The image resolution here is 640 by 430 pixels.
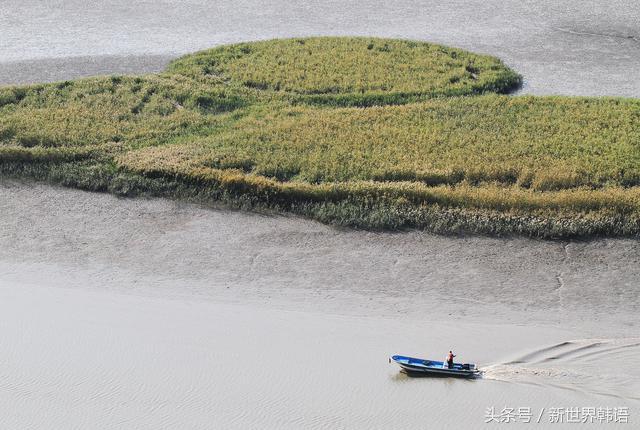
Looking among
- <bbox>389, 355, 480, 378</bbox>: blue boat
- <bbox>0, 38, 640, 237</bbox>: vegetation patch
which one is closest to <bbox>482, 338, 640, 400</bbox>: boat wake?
<bbox>389, 355, 480, 378</bbox>: blue boat

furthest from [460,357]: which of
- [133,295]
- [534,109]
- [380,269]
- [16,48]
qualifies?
[16,48]

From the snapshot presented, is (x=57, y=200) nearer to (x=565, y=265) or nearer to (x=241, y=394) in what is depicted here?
(x=241, y=394)

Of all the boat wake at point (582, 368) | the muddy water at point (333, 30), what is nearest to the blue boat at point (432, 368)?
the boat wake at point (582, 368)

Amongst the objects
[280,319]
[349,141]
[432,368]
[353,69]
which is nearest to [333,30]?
[353,69]

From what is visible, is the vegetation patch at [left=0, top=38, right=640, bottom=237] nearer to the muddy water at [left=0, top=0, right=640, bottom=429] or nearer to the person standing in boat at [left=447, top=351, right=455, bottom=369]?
the muddy water at [left=0, top=0, right=640, bottom=429]

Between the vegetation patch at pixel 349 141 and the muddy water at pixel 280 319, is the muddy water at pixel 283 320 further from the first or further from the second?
the vegetation patch at pixel 349 141

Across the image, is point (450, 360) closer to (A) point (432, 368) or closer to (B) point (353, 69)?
(A) point (432, 368)
